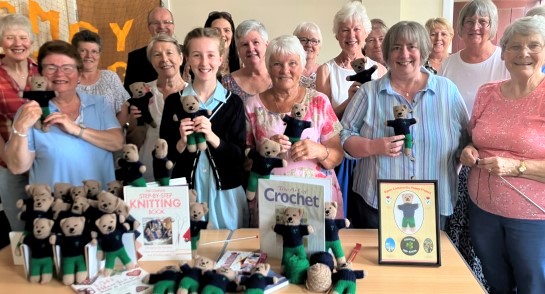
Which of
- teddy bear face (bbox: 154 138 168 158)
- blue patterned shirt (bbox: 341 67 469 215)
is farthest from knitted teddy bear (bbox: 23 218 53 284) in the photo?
blue patterned shirt (bbox: 341 67 469 215)

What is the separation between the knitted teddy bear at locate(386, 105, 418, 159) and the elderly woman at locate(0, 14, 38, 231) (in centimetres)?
169

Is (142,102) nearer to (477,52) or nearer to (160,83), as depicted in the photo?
(160,83)

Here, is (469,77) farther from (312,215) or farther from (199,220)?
(199,220)

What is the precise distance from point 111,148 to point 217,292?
0.86m

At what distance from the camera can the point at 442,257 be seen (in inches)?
59.5

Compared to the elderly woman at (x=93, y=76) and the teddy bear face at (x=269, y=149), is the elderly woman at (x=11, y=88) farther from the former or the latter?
the teddy bear face at (x=269, y=149)

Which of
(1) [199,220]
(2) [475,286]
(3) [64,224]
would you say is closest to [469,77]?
(2) [475,286]

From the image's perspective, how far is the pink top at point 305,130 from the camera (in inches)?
72.6

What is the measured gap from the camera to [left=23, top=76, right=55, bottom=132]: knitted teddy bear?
1651mm

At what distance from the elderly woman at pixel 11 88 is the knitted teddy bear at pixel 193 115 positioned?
0.97m

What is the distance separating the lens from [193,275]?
1.28 meters

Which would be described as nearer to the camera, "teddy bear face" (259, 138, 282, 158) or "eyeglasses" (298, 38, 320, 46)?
"teddy bear face" (259, 138, 282, 158)

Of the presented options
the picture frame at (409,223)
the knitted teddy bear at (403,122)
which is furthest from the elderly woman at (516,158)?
the picture frame at (409,223)

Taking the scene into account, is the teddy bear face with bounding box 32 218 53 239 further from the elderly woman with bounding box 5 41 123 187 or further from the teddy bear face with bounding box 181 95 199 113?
the teddy bear face with bounding box 181 95 199 113
